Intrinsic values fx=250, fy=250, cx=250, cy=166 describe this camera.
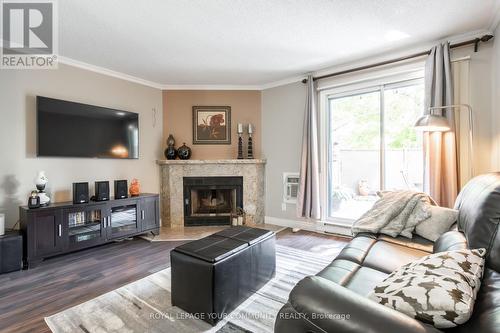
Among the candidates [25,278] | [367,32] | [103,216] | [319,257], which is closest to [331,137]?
[367,32]

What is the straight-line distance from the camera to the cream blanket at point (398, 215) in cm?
209

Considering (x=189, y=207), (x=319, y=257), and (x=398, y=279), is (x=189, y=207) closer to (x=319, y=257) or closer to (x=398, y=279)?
(x=319, y=257)

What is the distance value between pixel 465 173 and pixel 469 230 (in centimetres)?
175

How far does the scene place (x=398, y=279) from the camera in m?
0.99

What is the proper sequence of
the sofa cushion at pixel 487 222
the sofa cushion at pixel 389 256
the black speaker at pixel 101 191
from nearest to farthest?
1. the sofa cushion at pixel 487 222
2. the sofa cushion at pixel 389 256
3. the black speaker at pixel 101 191

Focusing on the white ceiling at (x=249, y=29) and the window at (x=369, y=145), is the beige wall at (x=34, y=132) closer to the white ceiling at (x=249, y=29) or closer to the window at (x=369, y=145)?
the white ceiling at (x=249, y=29)

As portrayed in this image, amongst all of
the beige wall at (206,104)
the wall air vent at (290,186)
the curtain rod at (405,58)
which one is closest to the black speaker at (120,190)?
the beige wall at (206,104)

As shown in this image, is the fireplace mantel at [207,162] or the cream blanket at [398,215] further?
the fireplace mantel at [207,162]

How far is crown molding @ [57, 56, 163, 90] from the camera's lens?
3191 mm

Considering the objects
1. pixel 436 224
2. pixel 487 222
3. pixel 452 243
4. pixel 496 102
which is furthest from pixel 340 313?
pixel 496 102

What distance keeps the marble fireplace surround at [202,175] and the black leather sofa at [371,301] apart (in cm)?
276

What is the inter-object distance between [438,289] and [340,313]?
13.9 inches

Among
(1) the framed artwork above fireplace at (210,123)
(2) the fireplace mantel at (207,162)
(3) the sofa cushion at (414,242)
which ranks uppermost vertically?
(1) the framed artwork above fireplace at (210,123)

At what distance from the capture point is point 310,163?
147 inches
